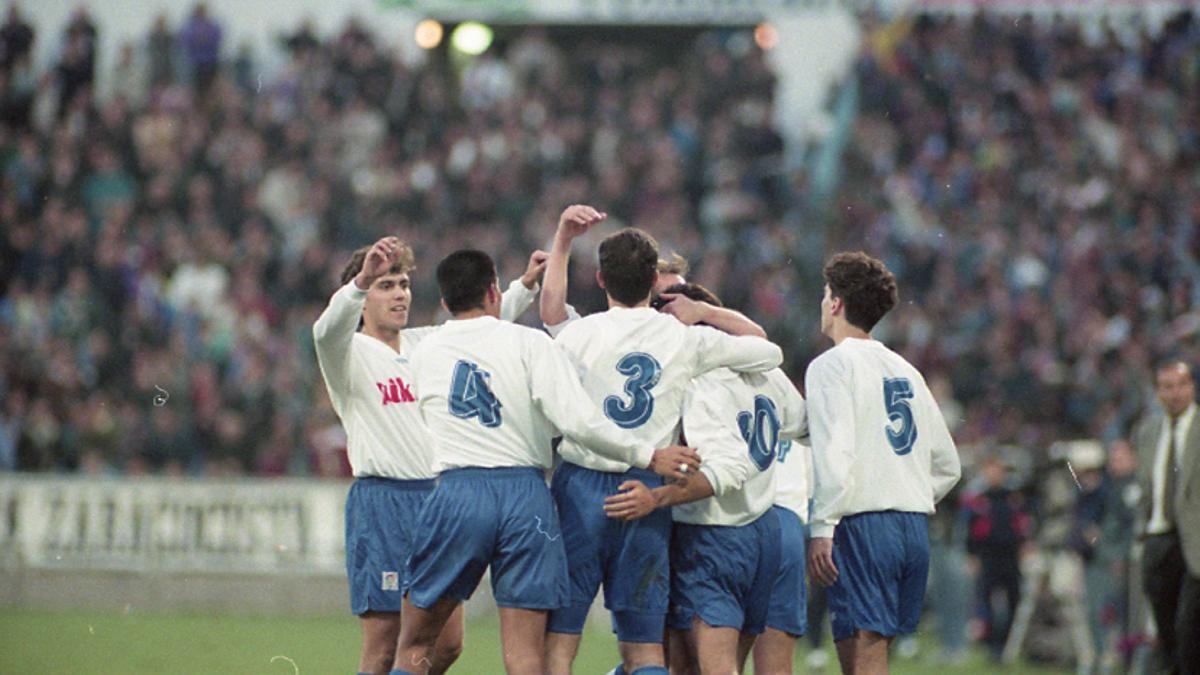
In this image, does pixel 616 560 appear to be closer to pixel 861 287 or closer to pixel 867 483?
pixel 867 483

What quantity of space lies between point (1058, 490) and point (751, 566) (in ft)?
25.5

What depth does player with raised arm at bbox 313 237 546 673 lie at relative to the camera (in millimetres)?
8156

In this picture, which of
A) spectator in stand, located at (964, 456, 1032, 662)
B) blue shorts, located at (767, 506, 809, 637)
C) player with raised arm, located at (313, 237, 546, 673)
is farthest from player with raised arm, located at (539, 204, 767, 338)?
spectator in stand, located at (964, 456, 1032, 662)

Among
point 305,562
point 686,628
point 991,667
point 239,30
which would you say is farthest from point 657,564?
point 239,30

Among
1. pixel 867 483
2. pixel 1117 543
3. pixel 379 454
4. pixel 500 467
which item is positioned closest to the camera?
pixel 500 467

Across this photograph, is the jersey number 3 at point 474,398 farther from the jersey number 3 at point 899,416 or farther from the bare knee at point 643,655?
the jersey number 3 at point 899,416

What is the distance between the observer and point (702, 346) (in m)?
7.73

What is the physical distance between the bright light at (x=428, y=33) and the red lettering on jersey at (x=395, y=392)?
1600 centimetres

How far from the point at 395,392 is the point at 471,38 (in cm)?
1613

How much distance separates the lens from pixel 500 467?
7363 mm

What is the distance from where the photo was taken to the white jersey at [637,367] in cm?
759

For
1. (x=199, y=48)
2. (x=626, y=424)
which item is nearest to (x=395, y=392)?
(x=626, y=424)

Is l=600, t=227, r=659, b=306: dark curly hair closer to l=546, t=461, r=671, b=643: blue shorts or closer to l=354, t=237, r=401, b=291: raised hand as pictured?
l=546, t=461, r=671, b=643: blue shorts

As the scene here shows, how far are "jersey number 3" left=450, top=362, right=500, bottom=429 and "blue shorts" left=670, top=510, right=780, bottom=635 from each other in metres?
1.01
